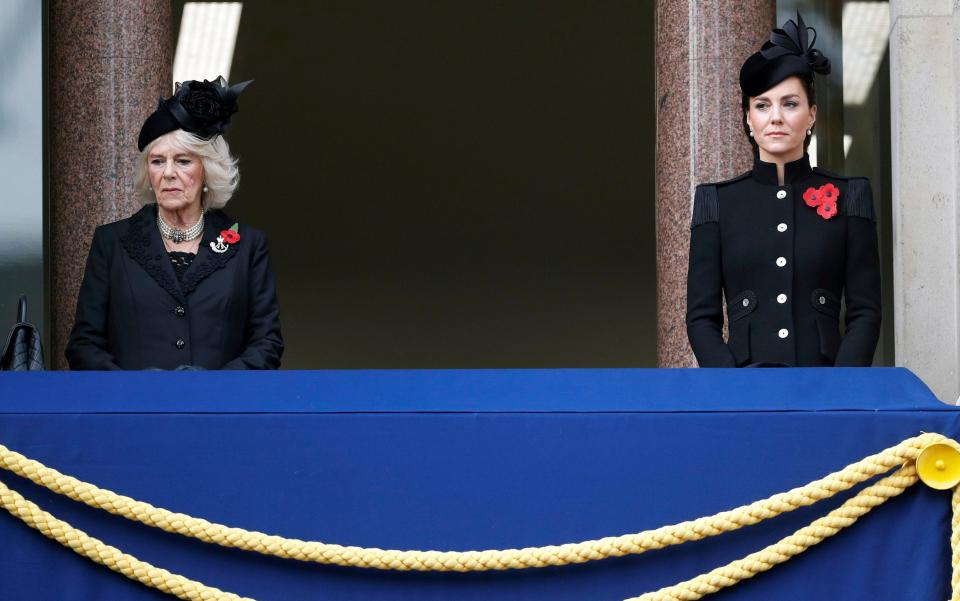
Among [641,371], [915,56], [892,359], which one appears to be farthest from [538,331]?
[641,371]

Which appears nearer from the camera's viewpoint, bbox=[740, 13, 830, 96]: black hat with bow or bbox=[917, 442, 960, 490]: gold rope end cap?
bbox=[917, 442, 960, 490]: gold rope end cap

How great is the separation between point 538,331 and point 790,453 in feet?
28.4

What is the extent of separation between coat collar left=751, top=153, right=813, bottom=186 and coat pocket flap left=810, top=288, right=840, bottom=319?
298 millimetres

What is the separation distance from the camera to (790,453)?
9.19 ft

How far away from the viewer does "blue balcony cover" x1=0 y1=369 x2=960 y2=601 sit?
110 inches

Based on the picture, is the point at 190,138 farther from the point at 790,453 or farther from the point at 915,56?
the point at 915,56

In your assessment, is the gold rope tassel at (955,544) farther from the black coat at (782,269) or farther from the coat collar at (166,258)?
the coat collar at (166,258)

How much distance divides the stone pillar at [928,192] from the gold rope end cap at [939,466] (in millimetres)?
2036

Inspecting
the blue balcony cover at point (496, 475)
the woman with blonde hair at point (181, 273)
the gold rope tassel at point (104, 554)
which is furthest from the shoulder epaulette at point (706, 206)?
the gold rope tassel at point (104, 554)

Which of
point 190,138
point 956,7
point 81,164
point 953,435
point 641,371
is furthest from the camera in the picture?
point 81,164

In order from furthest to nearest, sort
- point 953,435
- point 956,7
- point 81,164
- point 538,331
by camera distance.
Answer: point 538,331 → point 81,164 → point 956,7 → point 953,435

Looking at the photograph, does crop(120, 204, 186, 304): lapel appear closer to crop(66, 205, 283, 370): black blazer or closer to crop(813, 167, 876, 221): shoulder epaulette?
crop(66, 205, 283, 370): black blazer

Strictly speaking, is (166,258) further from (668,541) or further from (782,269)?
(668,541)

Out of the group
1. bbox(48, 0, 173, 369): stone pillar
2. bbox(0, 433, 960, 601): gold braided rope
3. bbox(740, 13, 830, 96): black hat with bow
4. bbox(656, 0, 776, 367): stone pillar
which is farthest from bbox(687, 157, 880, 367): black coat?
bbox(48, 0, 173, 369): stone pillar
